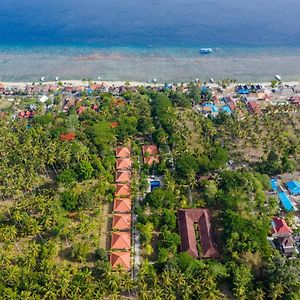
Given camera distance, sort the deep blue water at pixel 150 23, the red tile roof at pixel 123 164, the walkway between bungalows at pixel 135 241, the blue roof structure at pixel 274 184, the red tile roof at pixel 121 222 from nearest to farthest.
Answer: the walkway between bungalows at pixel 135 241, the red tile roof at pixel 121 222, the blue roof structure at pixel 274 184, the red tile roof at pixel 123 164, the deep blue water at pixel 150 23


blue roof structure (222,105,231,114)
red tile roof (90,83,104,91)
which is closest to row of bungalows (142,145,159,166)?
blue roof structure (222,105,231,114)

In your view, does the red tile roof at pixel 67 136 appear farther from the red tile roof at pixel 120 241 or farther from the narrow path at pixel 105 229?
the red tile roof at pixel 120 241

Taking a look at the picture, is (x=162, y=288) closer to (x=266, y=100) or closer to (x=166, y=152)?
(x=166, y=152)

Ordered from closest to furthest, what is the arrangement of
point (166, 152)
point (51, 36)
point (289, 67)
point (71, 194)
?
point (71, 194), point (166, 152), point (289, 67), point (51, 36)

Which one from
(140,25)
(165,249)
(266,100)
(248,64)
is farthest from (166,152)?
(140,25)

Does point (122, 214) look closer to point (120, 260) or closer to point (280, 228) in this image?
point (120, 260)

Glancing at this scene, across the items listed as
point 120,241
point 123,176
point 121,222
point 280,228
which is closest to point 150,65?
point 123,176

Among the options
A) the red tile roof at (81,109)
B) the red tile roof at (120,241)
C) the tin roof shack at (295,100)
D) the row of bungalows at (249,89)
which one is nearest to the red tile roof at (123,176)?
the red tile roof at (120,241)
